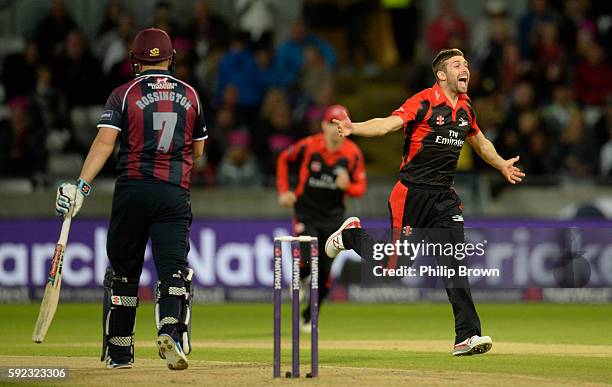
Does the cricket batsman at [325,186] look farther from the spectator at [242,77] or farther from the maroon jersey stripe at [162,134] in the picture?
the spectator at [242,77]

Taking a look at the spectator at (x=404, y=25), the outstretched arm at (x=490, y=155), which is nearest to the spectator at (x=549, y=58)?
the spectator at (x=404, y=25)

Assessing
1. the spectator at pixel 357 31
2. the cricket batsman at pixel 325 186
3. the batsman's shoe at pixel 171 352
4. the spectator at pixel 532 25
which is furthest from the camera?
the spectator at pixel 357 31

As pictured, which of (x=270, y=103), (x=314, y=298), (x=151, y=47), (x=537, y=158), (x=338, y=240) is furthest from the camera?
(x=270, y=103)

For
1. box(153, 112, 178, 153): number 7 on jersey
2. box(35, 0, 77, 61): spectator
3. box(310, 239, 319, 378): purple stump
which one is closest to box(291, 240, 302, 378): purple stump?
box(310, 239, 319, 378): purple stump

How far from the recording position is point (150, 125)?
367 inches

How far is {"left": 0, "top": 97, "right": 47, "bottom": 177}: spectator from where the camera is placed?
1988 centimetres

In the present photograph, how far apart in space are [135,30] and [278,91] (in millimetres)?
3422

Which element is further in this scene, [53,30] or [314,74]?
[53,30]

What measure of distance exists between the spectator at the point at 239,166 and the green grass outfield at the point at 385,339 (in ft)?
6.50

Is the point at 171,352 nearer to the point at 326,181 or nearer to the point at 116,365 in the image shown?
the point at 116,365

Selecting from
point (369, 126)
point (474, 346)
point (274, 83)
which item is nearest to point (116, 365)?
point (369, 126)

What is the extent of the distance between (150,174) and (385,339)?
4.85 metres

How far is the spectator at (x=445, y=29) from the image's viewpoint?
21812 mm

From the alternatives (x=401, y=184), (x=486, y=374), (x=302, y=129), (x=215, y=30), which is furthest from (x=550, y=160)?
(x=486, y=374)
